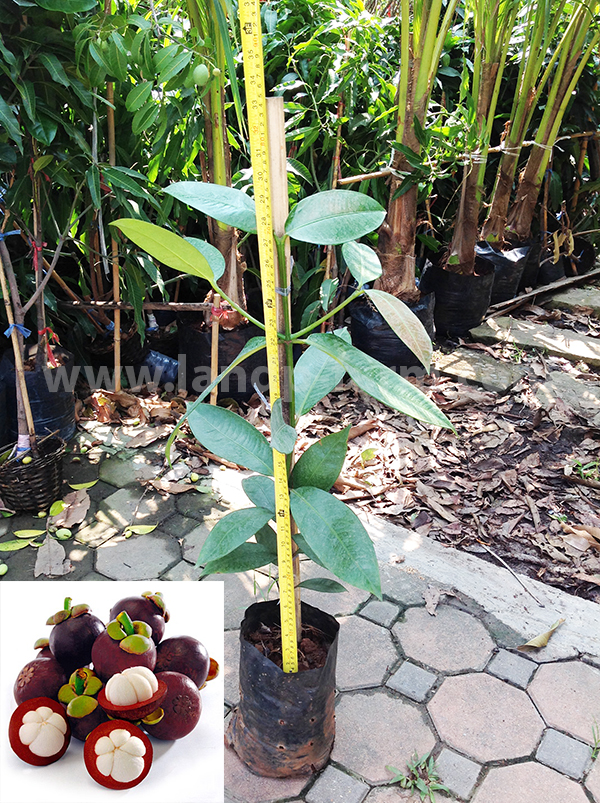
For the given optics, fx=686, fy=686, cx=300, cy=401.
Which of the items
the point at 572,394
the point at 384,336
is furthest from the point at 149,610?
the point at 572,394

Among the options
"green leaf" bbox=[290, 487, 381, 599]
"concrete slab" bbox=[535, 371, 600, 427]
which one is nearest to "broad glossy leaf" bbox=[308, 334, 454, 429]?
"green leaf" bbox=[290, 487, 381, 599]

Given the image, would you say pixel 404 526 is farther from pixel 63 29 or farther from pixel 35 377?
pixel 63 29

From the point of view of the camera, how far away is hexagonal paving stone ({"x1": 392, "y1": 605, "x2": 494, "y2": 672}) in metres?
1.59

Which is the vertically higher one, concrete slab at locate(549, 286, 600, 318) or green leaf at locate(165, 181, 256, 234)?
green leaf at locate(165, 181, 256, 234)

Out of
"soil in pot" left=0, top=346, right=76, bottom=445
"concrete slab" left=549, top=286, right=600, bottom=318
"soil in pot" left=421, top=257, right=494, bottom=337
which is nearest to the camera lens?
"soil in pot" left=0, top=346, right=76, bottom=445

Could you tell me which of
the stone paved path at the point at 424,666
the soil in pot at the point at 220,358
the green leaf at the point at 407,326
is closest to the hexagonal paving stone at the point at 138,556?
the stone paved path at the point at 424,666

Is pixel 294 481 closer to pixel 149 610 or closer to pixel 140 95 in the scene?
pixel 149 610

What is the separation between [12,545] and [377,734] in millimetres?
1161

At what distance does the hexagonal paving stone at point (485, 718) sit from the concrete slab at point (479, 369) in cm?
168

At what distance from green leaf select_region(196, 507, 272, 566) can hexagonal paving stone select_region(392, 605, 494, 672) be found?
0.70 m

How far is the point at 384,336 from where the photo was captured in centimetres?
301

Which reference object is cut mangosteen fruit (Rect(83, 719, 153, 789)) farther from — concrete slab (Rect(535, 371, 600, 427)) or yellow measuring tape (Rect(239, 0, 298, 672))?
concrete slab (Rect(535, 371, 600, 427))

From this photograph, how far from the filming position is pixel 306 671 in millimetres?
1190

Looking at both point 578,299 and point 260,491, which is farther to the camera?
point 578,299
